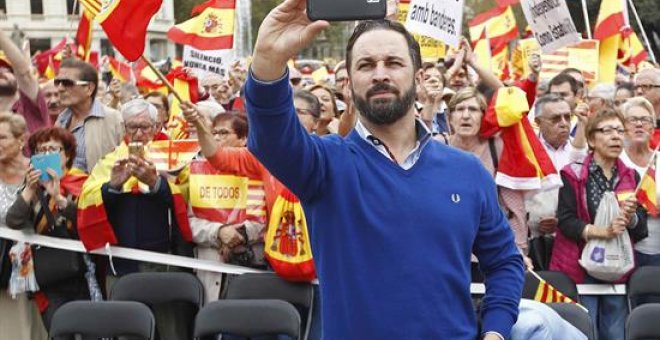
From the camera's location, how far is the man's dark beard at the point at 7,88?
9367mm

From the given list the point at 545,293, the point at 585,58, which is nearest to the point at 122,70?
the point at 585,58

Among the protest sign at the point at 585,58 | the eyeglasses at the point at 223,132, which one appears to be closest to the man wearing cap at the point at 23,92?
the eyeglasses at the point at 223,132

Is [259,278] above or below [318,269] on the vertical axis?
below

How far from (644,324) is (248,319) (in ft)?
6.90

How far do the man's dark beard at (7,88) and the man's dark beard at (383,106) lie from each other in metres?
6.04

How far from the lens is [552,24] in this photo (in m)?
10.8

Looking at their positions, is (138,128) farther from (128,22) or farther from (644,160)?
(644,160)

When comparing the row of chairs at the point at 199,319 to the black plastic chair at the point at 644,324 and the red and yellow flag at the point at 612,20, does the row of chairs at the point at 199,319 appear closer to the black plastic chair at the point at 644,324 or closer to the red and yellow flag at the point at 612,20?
Result: the black plastic chair at the point at 644,324

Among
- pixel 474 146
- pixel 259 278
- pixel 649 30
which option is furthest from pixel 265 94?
pixel 649 30

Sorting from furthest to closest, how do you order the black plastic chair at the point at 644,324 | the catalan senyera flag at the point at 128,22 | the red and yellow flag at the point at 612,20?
the red and yellow flag at the point at 612,20 < the catalan senyera flag at the point at 128,22 < the black plastic chair at the point at 644,324

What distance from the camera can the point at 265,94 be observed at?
11.6 ft

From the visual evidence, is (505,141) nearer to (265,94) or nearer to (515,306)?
(515,306)

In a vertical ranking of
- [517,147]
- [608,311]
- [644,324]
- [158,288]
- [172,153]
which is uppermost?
[517,147]

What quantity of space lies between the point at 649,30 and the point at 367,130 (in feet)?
159
